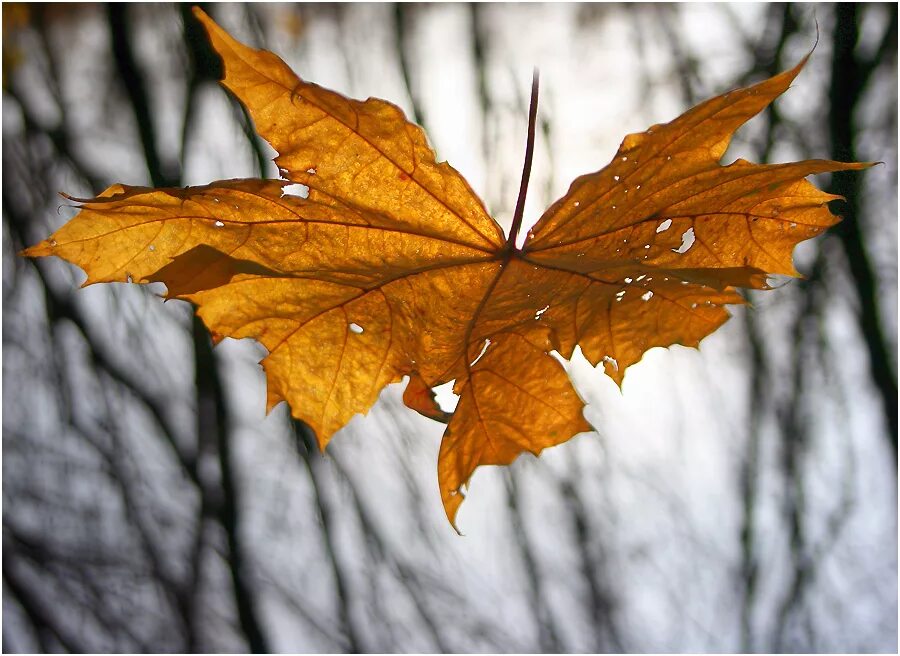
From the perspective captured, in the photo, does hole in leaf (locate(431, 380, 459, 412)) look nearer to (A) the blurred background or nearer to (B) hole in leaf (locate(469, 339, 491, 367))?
(B) hole in leaf (locate(469, 339, 491, 367))

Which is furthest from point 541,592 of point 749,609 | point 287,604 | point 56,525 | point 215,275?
point 215,275

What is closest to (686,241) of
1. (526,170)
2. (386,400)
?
(526,170)

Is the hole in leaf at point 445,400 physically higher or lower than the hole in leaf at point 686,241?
lower

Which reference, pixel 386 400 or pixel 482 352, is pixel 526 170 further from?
pixel 386 400

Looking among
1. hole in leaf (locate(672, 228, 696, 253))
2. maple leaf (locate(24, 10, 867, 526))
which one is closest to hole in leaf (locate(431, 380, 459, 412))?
maple leaf (locate(24, 10, 867, 526))

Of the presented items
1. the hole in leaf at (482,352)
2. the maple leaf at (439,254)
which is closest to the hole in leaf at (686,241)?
the maple leaf at (439,254)

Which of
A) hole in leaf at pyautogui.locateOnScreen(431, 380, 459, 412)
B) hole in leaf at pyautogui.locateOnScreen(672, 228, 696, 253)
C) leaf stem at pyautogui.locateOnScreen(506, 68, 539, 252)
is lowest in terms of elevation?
hole in leaf at pyautogui.locateOnScreen(431, 380, 459, 412)

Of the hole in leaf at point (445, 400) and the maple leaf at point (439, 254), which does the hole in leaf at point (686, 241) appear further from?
the hole in leaf at point (445, 400)
